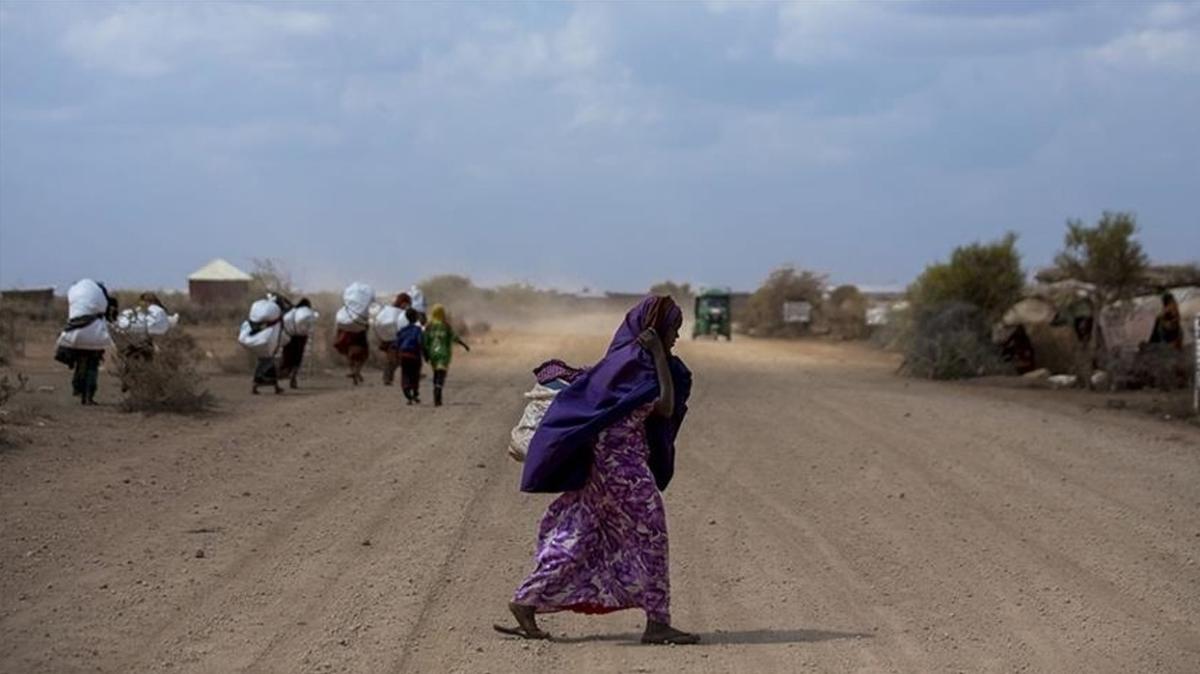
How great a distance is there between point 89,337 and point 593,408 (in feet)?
46.3

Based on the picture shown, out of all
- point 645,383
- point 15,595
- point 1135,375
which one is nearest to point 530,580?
point 645,383

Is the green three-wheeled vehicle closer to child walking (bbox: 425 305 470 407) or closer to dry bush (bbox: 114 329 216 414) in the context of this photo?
child walking (bbox: 425 305 470 407)

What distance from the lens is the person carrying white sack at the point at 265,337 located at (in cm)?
2492

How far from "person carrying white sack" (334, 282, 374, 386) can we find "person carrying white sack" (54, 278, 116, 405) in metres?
7.40

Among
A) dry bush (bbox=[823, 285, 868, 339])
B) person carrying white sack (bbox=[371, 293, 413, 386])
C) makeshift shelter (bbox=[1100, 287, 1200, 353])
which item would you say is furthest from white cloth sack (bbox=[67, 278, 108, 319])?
dry bush (bbox=[823, 285, 868, 339])

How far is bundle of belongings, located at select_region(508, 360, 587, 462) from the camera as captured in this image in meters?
8.68

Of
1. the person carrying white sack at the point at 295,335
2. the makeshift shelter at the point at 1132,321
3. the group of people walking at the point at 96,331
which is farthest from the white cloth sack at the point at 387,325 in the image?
the makeshift shelter at the point at 1132,321

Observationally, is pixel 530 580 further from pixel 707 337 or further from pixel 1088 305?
pixel 707 337

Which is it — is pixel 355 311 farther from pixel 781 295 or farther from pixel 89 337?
pixel 781 295

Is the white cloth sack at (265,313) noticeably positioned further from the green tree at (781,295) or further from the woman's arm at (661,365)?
the green tree at (781,295)

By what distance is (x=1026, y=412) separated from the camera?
23.2 m

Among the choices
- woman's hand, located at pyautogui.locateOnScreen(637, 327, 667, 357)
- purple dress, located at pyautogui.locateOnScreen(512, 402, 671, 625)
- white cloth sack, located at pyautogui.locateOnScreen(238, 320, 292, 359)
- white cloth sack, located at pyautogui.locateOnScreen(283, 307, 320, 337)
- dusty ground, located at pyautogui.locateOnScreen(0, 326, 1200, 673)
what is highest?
woman's hand, located at pyautogui.locateOnScreen(637, 327, 667, 357)

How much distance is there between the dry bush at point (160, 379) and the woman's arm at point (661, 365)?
13437 mm

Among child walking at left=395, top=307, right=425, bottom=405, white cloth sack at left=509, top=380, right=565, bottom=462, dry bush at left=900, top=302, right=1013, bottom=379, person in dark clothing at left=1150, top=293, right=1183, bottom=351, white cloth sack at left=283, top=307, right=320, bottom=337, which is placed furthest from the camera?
dry bush at left=900, top=302, right=1013, bottom=379
